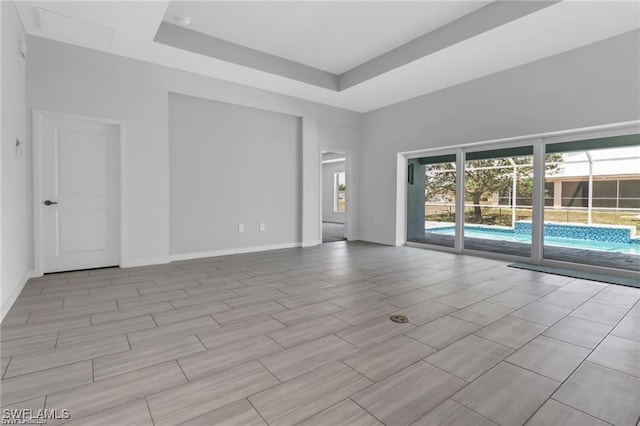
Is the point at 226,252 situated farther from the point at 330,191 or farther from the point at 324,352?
the point at 330,191

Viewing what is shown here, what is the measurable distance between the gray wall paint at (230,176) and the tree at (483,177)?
2854 millimetres

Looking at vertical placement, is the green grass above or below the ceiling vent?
below

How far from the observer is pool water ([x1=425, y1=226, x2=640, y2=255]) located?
4395 millimetres

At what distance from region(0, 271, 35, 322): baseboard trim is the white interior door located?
0.31m

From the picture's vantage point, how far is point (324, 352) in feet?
7.08

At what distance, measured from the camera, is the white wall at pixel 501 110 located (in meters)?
3.98

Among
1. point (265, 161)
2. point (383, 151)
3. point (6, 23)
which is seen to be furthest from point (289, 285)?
point (383, 151)

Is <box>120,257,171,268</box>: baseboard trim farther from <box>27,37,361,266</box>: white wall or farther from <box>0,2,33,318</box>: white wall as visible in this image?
<box>0,2,33,318</box>: white wall

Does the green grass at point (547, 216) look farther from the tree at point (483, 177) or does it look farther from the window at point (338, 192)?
the window at point (338, 192)

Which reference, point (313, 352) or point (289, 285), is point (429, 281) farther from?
point (313, 352)

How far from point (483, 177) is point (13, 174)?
6583 mm

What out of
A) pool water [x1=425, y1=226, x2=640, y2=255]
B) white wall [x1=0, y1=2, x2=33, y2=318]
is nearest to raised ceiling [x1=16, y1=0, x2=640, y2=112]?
white wall [x1=0, y1=2, x2=33, y2=318]

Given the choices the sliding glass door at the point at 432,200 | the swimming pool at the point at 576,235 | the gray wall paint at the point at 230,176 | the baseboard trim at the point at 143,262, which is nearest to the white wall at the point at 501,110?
the sliding glass door at the point at 432,200

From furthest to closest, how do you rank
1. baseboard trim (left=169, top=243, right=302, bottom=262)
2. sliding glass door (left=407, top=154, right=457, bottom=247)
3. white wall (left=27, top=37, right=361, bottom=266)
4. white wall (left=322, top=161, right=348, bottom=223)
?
white wall (left=322, top=161, right=348, bottom=223), sliding glass door (left=407, top=154, right=457, bottom=247), baseboard trim (left=169, top=243, right=302, bottom=262), white wall (left=27, top=37, right=361, bottom=266)
